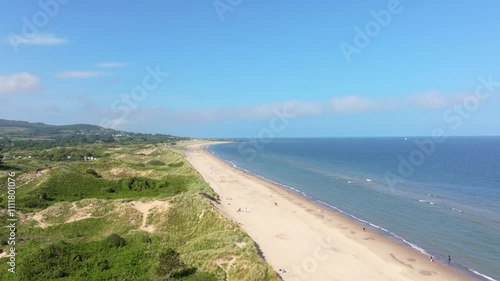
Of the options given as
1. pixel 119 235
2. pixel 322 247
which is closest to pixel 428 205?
pixel 322 247

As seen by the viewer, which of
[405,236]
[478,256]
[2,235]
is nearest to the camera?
[2,235]

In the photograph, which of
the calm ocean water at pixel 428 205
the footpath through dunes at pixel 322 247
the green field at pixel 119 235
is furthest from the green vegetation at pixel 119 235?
the calm ocean water at pixel 428 205

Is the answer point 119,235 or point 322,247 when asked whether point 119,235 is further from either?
point 322,247

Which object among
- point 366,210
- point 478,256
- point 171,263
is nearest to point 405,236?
point 478,256

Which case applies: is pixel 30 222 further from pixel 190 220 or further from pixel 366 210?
pixel 366 210

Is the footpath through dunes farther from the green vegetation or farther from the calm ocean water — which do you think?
the green vegetation

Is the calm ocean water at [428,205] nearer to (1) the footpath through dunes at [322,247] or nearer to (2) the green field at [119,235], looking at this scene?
(1) the footpath through dunes at [322,247]
